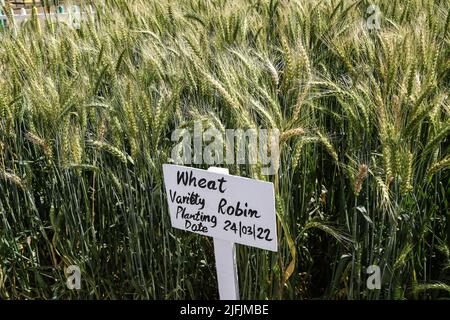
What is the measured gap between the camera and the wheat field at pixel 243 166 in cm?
155

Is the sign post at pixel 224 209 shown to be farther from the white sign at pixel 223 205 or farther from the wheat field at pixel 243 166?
the wheat field at pixel 243 166

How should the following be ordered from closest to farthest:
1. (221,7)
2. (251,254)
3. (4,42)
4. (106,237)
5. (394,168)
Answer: (394,168) → (251,254) → (106,237) → (4,42) → (221,7)

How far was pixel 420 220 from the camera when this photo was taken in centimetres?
168

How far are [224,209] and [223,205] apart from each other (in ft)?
0.03

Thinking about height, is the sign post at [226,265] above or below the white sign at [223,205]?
below

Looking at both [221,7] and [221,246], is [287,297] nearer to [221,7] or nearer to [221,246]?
[221,246]

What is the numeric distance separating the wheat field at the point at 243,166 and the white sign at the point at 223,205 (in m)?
0.11

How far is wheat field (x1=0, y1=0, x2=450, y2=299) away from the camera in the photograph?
1.55 meters

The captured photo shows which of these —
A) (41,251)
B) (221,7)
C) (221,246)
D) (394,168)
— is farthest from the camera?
(221,7)

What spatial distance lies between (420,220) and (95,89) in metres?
1.02

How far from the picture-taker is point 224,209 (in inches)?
57.2

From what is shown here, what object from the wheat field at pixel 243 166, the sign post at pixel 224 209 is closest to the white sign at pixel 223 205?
the sign post at pixel 224 209

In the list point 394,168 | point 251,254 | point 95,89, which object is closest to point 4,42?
point 95,89
